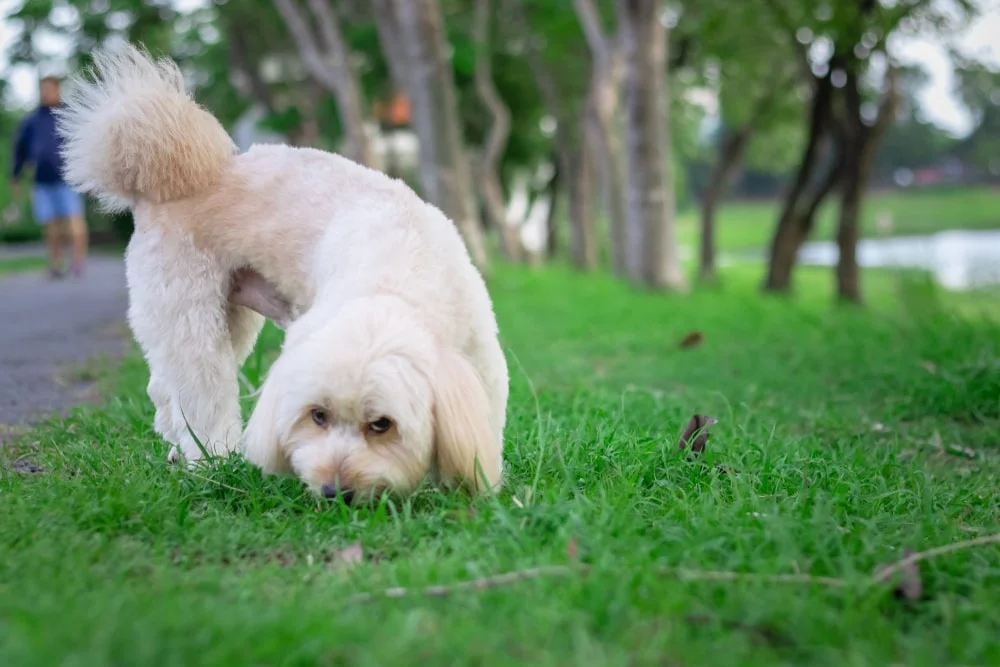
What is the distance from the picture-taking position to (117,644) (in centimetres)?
208

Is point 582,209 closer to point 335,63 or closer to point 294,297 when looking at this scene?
point 335,63

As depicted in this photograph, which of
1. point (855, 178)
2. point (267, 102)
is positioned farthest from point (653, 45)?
point (267, 102)

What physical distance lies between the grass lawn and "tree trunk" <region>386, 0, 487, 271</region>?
7.37 meters

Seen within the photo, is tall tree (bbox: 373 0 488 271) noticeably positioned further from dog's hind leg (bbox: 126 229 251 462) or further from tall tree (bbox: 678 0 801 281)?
dog's hind leg (bbox: 126 229 251 462)

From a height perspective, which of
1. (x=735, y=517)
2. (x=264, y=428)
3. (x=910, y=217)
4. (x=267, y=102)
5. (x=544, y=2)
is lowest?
(x=910, y=217)

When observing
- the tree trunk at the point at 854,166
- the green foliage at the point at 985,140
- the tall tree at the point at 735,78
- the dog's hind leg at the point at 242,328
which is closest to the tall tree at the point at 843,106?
the tree trunk at the point at 854,166

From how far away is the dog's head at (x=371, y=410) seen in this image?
311 centimetres

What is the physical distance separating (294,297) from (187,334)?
18.1 inches

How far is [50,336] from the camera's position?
8.17 metres

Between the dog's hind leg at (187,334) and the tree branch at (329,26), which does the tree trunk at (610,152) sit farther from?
the dog's hind leg at (187,334)

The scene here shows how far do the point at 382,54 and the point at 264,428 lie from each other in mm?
19107

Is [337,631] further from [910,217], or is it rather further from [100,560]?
[910,217]

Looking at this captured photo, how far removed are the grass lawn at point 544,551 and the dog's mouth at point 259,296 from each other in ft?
2.37

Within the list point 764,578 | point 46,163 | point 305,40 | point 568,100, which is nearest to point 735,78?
point 568,100
